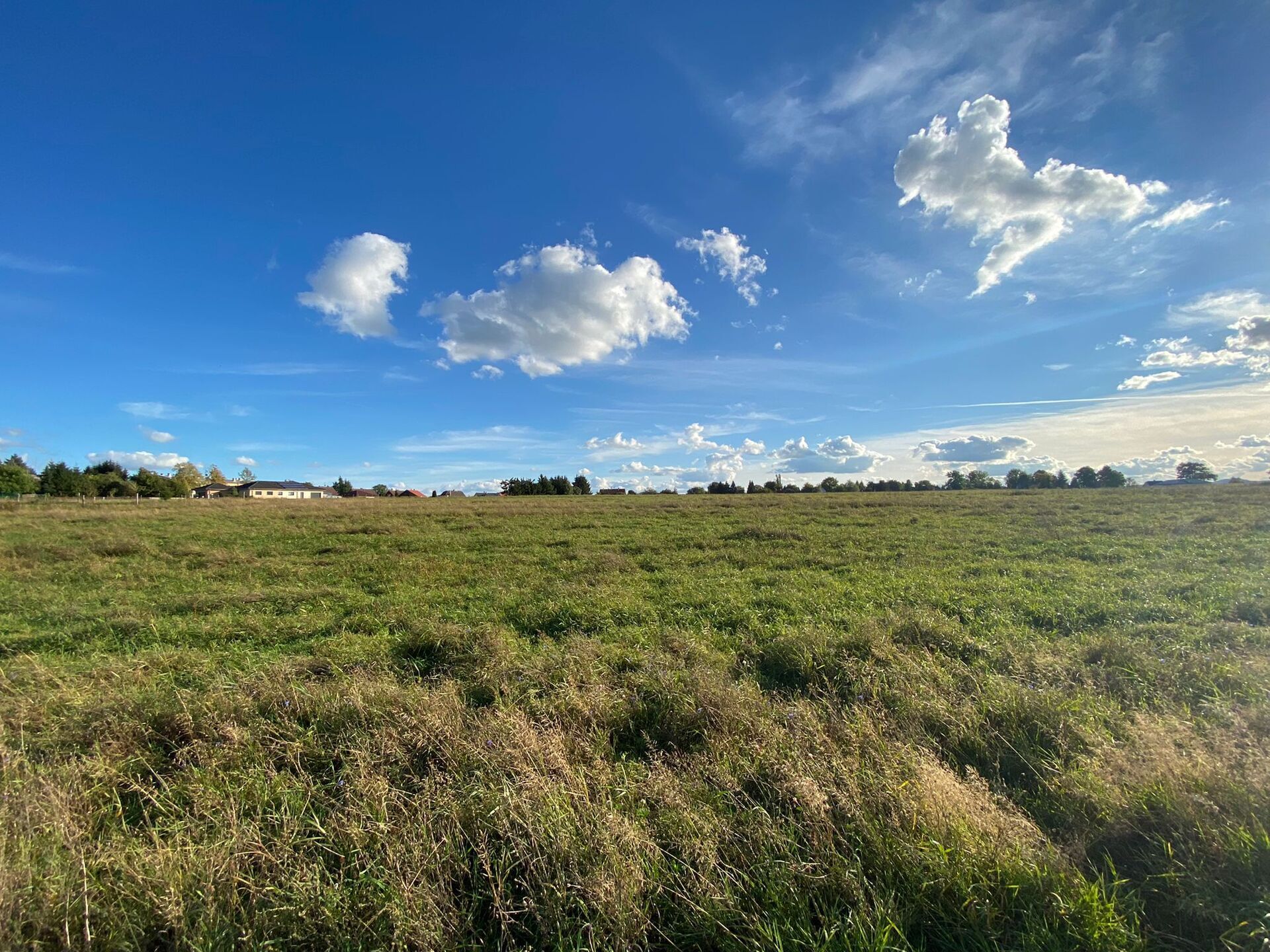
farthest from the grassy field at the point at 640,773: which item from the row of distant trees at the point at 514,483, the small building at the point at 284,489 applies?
the small building at the point at 284,489

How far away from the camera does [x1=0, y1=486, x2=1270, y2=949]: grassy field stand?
282 centimetres

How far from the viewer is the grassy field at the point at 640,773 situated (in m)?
2.82

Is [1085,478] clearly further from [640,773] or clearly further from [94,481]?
[94,481]

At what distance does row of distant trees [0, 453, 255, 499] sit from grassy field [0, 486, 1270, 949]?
3698 inches

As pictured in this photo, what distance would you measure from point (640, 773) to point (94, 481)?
116 m

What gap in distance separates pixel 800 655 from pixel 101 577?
18.6m

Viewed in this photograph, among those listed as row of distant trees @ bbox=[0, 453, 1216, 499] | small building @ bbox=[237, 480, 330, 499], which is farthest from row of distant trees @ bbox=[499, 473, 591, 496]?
small building @ bbox=[237, 480, 330, 499]

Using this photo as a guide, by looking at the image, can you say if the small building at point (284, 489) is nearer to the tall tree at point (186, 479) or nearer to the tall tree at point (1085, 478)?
the tall tree at point (186, 479)

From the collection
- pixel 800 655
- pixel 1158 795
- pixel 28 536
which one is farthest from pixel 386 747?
pixel 28 536

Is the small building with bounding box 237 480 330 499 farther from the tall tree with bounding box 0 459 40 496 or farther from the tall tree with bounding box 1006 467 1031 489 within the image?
the tall tree with bounding box 1006 467 1031 489

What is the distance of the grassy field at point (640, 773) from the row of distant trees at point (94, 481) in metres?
93.9

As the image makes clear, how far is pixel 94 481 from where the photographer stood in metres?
80.8

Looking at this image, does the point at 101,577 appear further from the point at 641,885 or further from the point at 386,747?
the point at 641,885

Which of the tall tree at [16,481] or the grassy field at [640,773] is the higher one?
the tall tree at [16,481]
